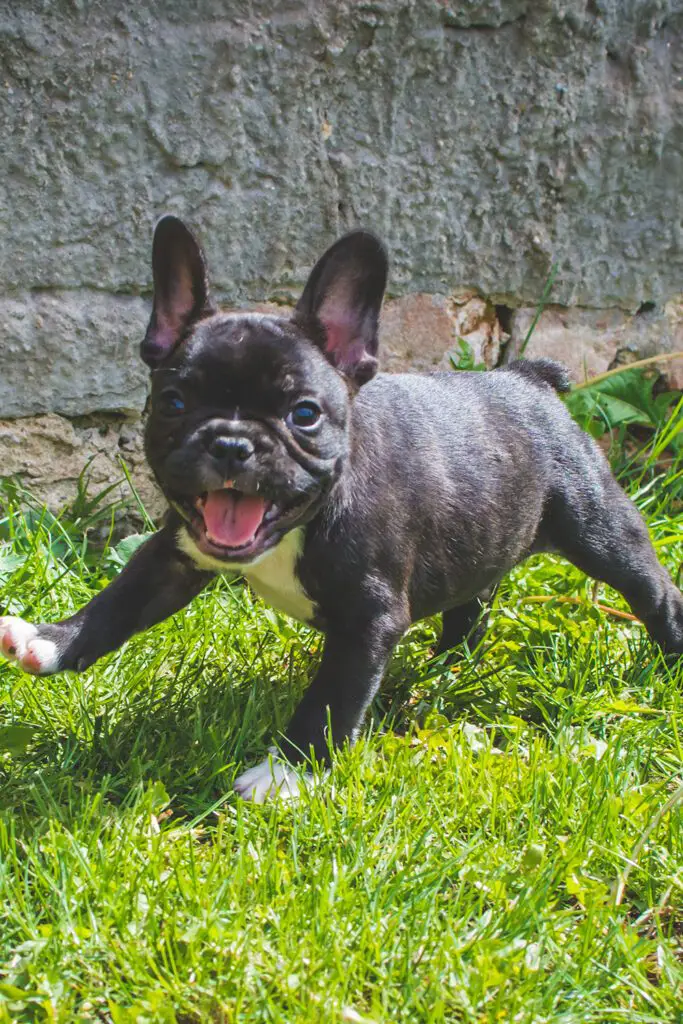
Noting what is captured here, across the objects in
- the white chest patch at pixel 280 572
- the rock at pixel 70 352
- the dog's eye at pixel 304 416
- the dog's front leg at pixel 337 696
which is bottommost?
the dog's front leg at pixel 337 696

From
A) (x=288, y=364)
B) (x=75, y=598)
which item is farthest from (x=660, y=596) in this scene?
(x=75, y=598)

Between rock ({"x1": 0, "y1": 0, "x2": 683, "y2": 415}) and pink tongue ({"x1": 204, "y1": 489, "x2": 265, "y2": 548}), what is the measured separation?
1.63m

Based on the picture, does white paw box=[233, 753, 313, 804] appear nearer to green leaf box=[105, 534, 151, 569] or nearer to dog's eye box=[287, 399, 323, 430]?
dog's eye box=[287, 399, 323, 430]

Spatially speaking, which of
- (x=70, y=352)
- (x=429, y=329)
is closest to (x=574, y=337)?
(x=429, y=329)

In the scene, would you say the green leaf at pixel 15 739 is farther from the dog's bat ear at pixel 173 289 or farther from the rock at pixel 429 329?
the rock at pixel 429 329

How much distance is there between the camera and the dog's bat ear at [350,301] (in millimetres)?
2959

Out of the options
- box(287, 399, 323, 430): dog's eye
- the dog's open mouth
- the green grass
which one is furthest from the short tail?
the dog's open mouth

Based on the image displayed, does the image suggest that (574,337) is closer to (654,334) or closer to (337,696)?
(654,334)

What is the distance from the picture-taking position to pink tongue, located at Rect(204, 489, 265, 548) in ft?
9.06

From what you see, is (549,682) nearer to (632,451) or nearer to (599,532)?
(599,532)

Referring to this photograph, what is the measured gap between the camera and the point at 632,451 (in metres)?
5.14

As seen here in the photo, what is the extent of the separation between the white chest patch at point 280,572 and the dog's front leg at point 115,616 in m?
0.08

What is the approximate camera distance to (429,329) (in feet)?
15.6

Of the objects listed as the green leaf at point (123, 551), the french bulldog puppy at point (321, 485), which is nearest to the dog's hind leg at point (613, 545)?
the french bulldog puppy at point (321, 485)
